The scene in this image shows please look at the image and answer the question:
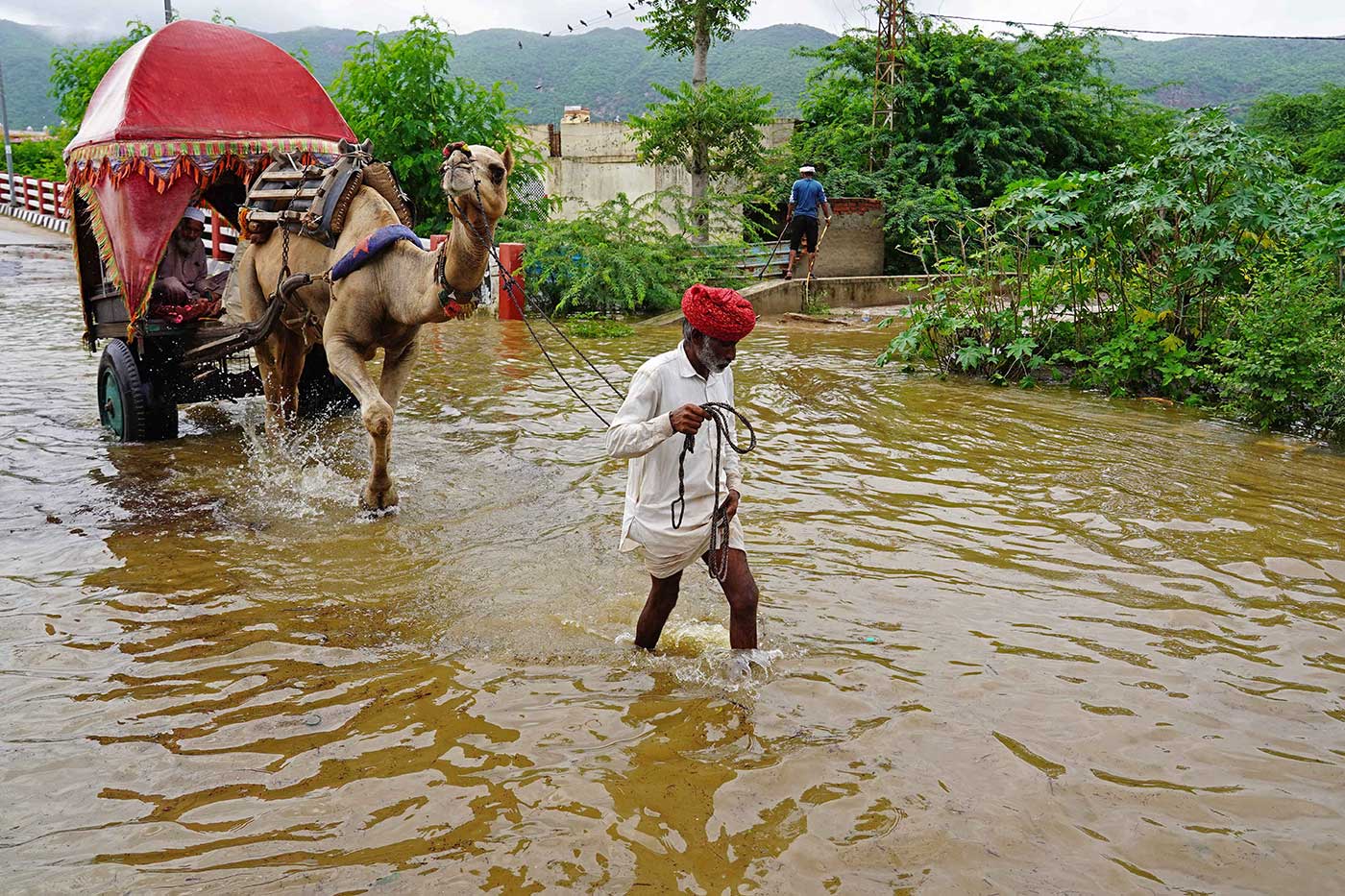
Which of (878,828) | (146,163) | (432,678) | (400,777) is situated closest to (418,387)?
(146,163)

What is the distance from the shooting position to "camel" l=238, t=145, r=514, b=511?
6.03m

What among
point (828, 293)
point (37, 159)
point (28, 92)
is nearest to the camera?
point (828, 293)

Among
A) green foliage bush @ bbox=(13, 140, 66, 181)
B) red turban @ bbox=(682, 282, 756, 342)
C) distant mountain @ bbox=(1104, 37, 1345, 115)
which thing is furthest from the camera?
distant mountain @ bbox=(1104, 37, 1345, 115)

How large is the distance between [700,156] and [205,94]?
13.1 m

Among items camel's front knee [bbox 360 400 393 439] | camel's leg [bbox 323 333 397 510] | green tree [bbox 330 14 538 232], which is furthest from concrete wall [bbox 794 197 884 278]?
camel's front knee [bbox 360 400 393 439]

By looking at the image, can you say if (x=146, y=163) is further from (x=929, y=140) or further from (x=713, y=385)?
(x=929, y=140)

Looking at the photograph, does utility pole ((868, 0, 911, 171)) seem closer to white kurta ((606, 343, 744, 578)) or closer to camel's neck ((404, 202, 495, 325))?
camel's neck ((404, 202, 495, 325))

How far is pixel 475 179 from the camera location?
5.89 metres

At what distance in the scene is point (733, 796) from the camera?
3691 millimetres

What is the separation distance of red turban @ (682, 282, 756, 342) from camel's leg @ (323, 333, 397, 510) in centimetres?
307

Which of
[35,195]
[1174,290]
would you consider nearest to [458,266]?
[1174,290]

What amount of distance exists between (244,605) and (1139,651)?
414cm

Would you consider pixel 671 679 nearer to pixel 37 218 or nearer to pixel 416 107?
pixel 416 107

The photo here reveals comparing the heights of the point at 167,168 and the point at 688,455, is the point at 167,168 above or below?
above
